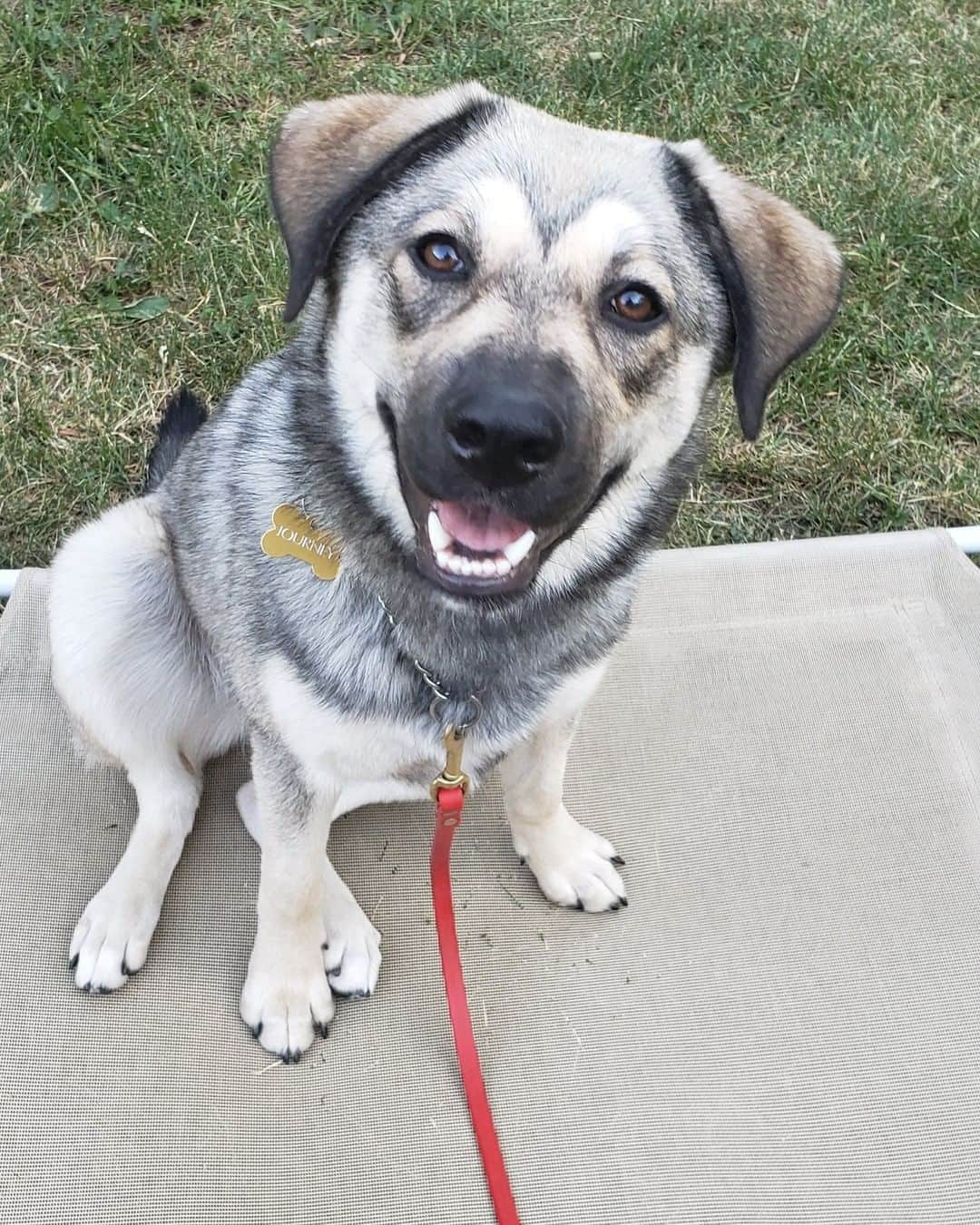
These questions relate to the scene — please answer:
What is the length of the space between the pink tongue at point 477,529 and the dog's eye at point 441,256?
0.43m

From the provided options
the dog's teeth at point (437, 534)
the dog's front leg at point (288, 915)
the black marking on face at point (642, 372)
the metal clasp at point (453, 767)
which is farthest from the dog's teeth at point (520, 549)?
the dog's front leg at point (288, 915)

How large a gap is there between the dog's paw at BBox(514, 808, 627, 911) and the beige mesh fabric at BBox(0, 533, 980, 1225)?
0.05 m

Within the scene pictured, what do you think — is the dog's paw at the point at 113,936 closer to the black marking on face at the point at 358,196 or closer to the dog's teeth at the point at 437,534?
the dog's teeth at the point at 437,534

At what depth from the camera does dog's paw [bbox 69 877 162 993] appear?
2434 mm

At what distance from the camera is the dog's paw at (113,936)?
243 centimetres

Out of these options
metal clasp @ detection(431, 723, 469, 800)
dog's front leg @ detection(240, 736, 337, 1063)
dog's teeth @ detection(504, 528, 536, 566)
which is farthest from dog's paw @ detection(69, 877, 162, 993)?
dog's teeth @ detection(504, 528, 536, 566)

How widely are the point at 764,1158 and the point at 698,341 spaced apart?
1804mm

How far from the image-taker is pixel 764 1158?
7.67ft

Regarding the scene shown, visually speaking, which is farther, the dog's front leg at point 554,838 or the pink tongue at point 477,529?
the dog's front leg at point 554,838

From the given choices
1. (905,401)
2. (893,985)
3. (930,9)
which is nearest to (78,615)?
(893,985)

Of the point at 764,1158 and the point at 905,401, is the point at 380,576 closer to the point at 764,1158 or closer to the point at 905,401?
the point at 764,1158

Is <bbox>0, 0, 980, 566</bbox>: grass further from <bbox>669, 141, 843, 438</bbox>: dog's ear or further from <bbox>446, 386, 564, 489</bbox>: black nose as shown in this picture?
<bbox>446, 386, 564, 489</bbox>: black nose

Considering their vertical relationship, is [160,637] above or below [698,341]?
below

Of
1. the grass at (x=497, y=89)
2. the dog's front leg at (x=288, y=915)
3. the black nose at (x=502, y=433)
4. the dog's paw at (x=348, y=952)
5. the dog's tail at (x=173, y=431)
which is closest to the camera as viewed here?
the black nose at (x=502, y=433)
